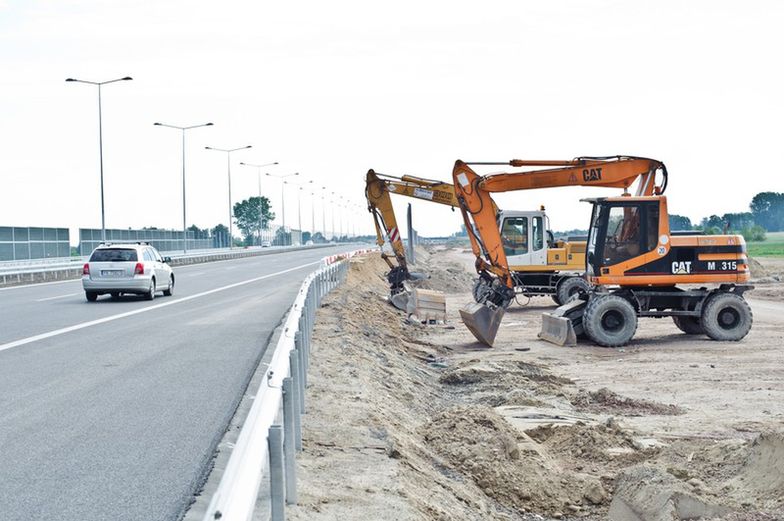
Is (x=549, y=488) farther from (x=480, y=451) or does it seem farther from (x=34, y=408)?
(x=34, y=408)

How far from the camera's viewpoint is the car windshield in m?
27.1

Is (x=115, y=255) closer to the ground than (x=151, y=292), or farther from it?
farther from it

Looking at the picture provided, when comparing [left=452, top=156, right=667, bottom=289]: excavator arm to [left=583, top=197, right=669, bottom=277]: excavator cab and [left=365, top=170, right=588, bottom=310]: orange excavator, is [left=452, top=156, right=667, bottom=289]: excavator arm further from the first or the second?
[left=365, top=170, right=588, bottom=310]: orange excavator

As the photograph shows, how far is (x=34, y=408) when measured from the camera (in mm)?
10242

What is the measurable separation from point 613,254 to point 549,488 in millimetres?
12625

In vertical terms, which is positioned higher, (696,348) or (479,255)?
(479,255)

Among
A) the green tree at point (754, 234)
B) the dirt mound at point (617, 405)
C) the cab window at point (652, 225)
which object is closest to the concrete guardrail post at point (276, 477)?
the dirt mound at point (617, 405)

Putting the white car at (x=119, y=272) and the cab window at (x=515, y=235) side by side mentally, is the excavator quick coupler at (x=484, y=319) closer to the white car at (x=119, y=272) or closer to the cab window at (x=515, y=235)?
the cab window at (x=515, y=235)

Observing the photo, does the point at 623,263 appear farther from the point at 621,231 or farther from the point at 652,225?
the point at 652,225

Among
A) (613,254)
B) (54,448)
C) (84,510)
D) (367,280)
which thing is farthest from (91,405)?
(367,280)

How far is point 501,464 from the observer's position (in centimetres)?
948

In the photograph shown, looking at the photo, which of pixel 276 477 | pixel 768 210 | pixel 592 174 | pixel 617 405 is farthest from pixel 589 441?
pixel 768 210

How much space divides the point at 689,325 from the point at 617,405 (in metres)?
10.0

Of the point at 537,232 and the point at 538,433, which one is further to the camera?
the point at 537,232
